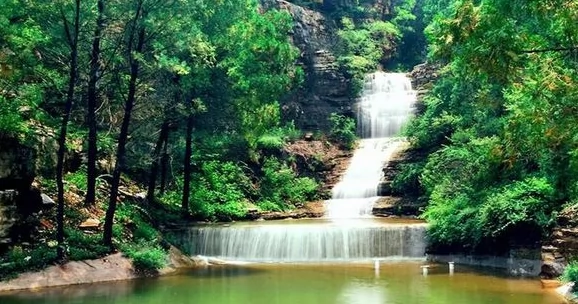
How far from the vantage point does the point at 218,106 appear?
→ 905 inches

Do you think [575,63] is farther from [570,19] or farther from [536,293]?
[536,293]

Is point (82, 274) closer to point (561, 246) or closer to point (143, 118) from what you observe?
point (143, 118)

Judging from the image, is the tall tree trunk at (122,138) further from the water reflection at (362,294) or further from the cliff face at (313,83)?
the cliff face at (313,83)

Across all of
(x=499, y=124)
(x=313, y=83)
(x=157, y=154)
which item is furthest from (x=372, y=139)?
(x=157, y=154)

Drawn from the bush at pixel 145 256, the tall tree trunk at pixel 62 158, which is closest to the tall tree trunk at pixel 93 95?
the tall tree trunk at pixel 62 158

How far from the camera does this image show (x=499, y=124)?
21.0 meters

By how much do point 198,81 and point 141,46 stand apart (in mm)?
4616

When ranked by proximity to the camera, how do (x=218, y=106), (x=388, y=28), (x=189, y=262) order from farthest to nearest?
Answer: 1. (x=388, y=28)
2. (x=218, y=106)
3. (x=189, y=262)

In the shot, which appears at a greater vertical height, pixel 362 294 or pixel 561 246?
pixel 561 246

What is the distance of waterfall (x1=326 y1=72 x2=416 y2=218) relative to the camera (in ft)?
92.1

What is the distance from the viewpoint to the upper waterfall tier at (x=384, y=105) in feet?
112

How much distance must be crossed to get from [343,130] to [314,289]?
2071 centimetres

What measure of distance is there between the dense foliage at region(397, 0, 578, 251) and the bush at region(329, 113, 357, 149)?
502 centimetres

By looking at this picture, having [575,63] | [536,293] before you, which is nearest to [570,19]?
[575,63]
